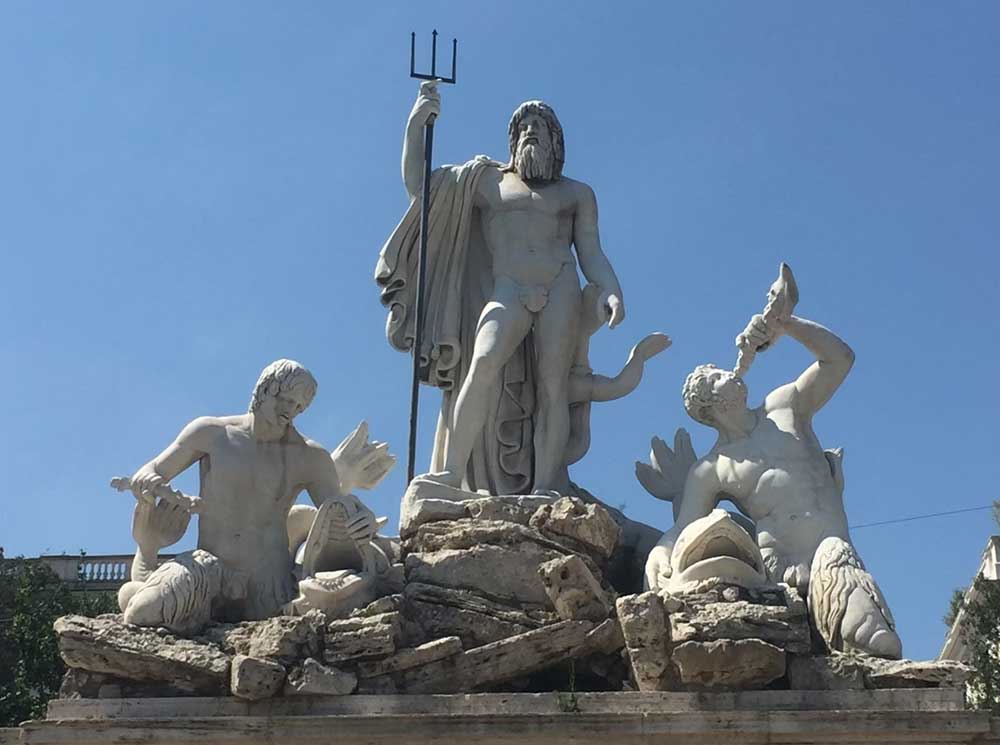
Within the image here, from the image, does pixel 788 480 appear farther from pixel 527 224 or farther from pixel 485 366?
pixel 527 224

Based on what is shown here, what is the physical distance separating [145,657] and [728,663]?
377cm

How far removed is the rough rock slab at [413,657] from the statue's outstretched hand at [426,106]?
4.81 m

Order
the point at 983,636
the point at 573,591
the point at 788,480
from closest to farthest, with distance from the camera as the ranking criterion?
the point at 573,591
the point at 788,480
the point at 983,636

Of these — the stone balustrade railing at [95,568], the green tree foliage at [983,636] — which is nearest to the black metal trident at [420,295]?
the green tree foliage at [983,636]

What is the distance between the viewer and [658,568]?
40.0 ft

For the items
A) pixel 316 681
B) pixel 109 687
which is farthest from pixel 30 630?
pixel 316 681

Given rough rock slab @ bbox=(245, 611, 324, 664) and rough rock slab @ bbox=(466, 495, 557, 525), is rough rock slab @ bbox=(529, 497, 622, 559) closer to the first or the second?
rough rock slab @ bbox=(466, 495, 557, 525)

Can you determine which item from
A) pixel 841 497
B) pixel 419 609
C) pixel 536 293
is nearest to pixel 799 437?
pixel 841 497

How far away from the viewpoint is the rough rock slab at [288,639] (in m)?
11.2

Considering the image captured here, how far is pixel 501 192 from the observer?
564 inches

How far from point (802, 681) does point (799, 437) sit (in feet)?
7.94

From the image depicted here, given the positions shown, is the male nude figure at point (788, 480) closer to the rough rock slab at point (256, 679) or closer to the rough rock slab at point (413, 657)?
the rough rock slab at point (413, 657)

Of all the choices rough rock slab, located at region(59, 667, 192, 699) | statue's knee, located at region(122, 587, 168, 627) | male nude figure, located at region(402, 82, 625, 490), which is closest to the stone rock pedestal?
rough rock slab, located at region(59, 667, 192, 699)

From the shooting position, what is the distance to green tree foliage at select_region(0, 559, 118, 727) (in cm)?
2194
